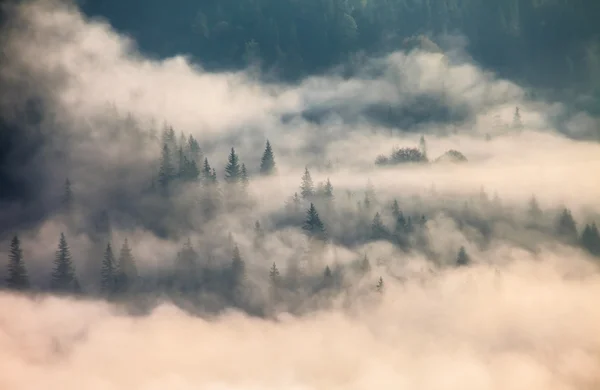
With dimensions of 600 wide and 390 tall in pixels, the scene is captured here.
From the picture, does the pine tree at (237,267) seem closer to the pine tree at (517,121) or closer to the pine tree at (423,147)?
the pine tree at (423,147)

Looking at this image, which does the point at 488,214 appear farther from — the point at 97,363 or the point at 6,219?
the point at 6,219

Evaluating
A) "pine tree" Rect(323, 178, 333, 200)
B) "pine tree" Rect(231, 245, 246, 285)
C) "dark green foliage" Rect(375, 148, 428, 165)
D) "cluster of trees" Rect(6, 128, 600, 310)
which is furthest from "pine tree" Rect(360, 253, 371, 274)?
"pine tree" Rect(231, 245, 246, 285)

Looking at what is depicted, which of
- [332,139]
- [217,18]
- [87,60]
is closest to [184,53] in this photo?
[217,18]

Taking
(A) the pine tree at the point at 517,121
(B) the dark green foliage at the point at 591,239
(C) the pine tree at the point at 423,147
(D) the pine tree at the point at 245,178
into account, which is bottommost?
(B) the dark green foliage at the point at 591,239

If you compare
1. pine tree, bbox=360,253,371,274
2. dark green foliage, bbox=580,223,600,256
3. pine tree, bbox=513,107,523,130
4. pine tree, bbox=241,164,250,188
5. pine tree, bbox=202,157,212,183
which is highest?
pine tree, bbox=513,107,523,130

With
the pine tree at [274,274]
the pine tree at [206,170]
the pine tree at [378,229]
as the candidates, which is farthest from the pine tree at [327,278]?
the pine tree at [206,170]

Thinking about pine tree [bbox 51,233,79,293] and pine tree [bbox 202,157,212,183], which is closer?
pine tree [bbox 51,233,79,293]

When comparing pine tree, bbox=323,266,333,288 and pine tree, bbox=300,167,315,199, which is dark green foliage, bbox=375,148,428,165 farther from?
pine tree, bbox=323,266,333,288

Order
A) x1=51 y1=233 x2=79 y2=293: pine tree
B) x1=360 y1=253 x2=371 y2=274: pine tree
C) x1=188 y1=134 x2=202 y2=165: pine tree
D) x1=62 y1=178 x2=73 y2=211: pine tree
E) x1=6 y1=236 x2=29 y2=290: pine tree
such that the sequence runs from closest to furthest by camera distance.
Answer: x1=6 y1=236 x2=29 y2=290: pine tree, x1=51 y1=233 x2=79 y2=293: pine tree, x1=62 y1=178 x2=73 y2=211: pine tree, x1=360 y1=253 x2=371 y2=274: pine tree, x1=188 y1=134 x2=202 y2=165: pine tree
